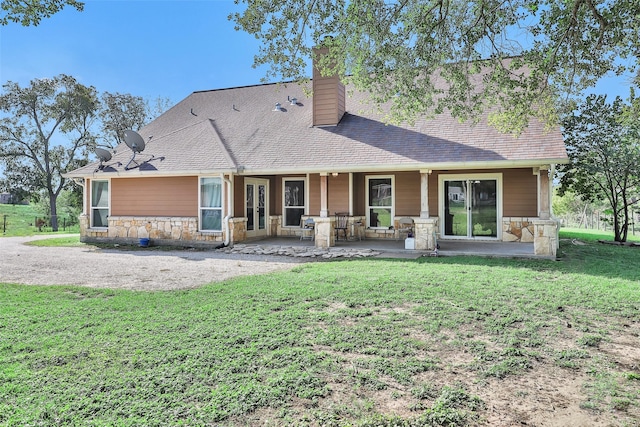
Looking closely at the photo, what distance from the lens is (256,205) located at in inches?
534

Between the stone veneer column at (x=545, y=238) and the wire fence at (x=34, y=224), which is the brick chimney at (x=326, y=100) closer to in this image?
the stone veneer column at (x=545, y=238)

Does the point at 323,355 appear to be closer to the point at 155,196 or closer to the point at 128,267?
the point at 128,267

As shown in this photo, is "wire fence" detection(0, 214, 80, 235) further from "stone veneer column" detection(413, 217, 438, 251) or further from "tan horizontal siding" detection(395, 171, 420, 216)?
"stone veneer column" detection(413, 217, 438, 251)

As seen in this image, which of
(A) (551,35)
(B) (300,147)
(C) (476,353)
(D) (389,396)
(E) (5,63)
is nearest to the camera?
(D) (389,396)

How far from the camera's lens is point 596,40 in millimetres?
6039

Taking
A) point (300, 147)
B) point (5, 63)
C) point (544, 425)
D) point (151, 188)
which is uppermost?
point (5, 63)

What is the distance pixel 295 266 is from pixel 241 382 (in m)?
5.48

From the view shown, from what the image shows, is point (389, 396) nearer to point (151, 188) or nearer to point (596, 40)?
point (596, 40)

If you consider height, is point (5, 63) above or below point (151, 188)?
above

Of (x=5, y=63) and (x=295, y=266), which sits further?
(x=5, y=63)

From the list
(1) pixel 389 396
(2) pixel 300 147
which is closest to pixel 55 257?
(2) pixel 300 147

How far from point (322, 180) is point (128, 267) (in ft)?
17.5

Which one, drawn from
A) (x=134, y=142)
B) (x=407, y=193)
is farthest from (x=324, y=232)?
(x=134, y=142)

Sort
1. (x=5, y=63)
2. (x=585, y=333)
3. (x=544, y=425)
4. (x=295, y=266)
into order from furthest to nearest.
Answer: (x=5, y=63)
(x=295, y=266)
(x=585, y=333)
(x=544, y=425)
